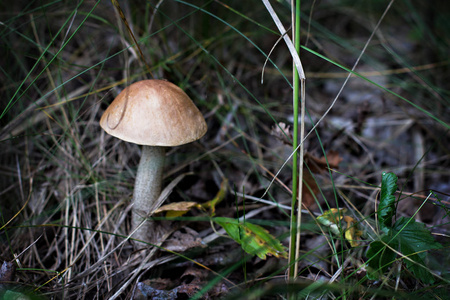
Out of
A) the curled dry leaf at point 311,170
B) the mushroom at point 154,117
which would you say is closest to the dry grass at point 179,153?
the curled dry leaf at point 311,170

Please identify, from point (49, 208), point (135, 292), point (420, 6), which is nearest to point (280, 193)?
point (135, 292)

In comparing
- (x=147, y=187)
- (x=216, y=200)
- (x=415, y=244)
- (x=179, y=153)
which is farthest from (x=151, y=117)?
(x=415, y=244)

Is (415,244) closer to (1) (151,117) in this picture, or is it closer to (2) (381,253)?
(2) (381,253)

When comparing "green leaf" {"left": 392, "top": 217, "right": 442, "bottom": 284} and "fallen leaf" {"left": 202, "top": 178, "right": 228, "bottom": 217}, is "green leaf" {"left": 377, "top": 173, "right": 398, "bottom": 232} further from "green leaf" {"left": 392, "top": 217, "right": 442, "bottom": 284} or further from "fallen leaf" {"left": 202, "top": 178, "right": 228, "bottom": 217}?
"fallen leaf" {"left": 202, "top": 178, "right": 228, "bottom": 217}

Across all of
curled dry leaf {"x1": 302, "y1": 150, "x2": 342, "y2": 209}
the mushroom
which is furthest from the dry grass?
the mushroom

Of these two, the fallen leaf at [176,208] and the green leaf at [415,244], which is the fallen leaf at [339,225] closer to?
the green leaf at [415,244]

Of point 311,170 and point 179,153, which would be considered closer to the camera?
point 311,170
